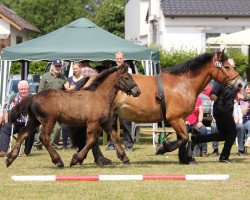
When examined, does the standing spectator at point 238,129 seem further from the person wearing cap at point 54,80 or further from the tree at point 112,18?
the tree at point 112,18

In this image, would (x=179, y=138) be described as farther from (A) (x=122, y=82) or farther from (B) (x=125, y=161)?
(A) (x=122, y=82)

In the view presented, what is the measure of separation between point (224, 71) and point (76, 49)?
6272 millimetres

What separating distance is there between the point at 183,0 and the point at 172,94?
29704mm

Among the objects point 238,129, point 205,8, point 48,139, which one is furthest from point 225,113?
point 205,8

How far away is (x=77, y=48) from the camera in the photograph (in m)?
19.5

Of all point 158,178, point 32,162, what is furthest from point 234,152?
point 158,178

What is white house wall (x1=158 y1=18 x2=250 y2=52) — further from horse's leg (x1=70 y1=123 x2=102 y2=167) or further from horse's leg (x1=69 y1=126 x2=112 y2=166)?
horse's leg (x1=70 y1=123 x2=102 y2=167)

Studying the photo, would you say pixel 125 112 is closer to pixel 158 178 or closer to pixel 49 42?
pixel 158 178

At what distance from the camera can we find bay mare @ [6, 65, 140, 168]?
12.8m

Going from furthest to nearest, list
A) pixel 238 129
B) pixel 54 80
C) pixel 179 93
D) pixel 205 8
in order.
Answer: pixel 205 8, pixel 54 80, pixel 238 129, pixel 179 93

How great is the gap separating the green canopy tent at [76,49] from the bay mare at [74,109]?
611cm

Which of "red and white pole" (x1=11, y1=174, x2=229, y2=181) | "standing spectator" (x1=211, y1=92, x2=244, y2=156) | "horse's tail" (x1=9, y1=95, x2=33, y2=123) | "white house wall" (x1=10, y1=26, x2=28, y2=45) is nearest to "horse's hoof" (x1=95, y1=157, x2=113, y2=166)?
"horse's tail" (x1=9, y1=95, x2=33, y2=123)

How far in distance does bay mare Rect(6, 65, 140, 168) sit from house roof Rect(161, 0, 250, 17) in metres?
28.7

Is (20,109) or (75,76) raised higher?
(20,109)
